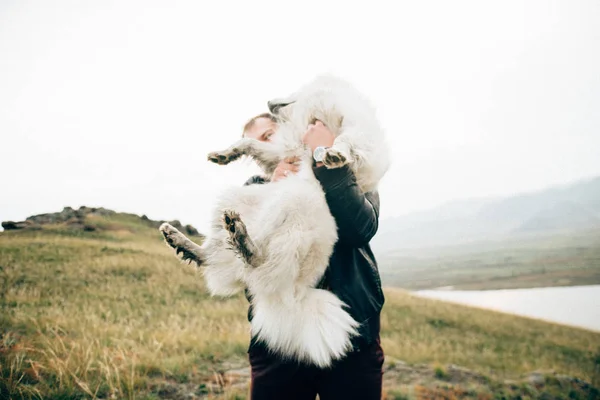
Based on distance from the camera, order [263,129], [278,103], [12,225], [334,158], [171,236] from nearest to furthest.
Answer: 1. [334,158]
2. [171,236]
3. [278,103]
4. [263,129]
5. [12,225]

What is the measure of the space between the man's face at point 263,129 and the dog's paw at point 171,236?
757 millimetres

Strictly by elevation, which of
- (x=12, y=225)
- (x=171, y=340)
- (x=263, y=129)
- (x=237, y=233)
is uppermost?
(x=12, y=225)

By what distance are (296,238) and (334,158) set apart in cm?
40

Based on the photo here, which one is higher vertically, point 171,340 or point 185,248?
point 185,248

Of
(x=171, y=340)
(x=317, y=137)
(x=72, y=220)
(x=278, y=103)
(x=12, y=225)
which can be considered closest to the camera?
(x=317, y=137)

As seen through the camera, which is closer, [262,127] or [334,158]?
[334,158]

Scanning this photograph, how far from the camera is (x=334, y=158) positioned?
5.13 feet

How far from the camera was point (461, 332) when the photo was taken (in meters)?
9.58

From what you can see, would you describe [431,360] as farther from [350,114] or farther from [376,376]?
[350,114]

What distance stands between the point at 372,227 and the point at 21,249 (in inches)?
521

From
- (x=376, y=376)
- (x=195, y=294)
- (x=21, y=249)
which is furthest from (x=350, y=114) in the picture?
(x=21, y=249)

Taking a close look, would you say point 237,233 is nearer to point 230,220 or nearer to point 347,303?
point 230,220

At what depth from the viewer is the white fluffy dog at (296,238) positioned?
1.63 metres

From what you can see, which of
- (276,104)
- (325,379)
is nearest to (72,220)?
(276,104)
